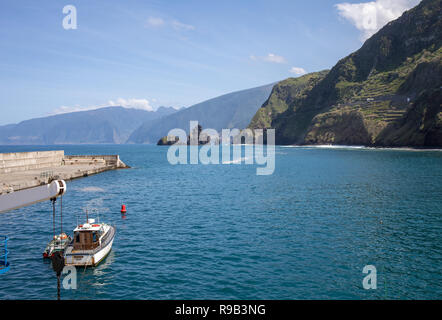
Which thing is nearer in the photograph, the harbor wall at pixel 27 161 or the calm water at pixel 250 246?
the calm water at pixel 250 246

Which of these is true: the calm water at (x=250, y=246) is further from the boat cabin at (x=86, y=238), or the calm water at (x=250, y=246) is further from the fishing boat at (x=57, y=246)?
the boat cabin at (x=86, y=238)

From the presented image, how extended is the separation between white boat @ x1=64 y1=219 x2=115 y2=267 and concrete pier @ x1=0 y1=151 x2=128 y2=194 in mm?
33795

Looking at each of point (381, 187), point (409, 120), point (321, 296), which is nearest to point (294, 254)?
point (321, 296)

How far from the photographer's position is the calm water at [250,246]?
2230cm

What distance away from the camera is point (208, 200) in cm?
5491

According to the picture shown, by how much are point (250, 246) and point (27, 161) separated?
84.4 metres

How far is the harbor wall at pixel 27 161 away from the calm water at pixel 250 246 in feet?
127

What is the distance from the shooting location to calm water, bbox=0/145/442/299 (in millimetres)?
22302

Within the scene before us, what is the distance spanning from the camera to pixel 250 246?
30.6m

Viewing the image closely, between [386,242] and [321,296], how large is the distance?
1366 cm
